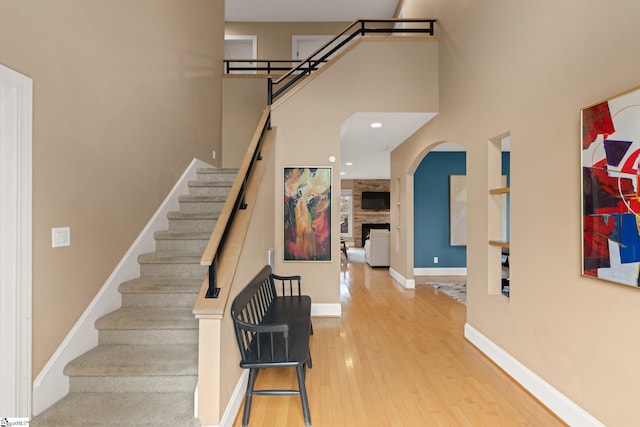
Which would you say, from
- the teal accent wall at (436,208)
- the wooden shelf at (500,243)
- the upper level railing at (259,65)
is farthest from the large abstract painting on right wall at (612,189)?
the teal accent wall at (436,208)

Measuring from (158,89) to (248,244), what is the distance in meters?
2.11

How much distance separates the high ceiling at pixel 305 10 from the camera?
652 centimetres

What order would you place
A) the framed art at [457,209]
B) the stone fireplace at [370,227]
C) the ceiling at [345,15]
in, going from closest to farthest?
the ceiling at [345,15]
the framed art at [457,209]
the stone fireplace at [370,227]

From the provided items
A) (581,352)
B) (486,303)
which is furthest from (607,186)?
(486,303)

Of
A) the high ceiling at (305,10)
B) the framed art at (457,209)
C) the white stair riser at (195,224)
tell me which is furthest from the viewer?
the framed art at (457,209)

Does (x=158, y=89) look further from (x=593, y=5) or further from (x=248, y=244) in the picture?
(x=593, y=5)

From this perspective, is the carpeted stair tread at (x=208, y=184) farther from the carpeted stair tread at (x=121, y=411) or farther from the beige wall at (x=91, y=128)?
the carpeted stair tread at (x=121, y=411)

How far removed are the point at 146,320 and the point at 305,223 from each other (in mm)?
2273

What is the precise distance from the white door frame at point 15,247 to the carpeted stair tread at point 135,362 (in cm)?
28

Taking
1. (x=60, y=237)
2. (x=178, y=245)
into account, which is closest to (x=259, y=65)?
(x=178, y=245)

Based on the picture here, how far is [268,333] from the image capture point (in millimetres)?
2518

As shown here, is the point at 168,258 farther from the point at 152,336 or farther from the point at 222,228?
the point at 222,228

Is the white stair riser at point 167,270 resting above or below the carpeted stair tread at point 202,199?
below

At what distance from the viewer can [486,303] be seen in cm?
312
